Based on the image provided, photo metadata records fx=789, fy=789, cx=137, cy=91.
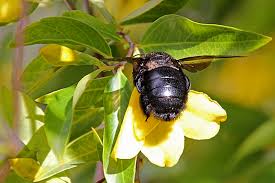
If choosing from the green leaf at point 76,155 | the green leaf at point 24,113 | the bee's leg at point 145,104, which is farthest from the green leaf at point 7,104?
the bee's leg at point 145,104

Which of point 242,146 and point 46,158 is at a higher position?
point 46,158

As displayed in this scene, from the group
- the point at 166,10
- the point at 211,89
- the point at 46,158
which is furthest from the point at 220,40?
the point at 211,89

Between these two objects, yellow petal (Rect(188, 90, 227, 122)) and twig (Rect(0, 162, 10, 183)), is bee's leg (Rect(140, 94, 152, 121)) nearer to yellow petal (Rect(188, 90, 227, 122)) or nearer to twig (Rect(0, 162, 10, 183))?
yellow petal (Rect(188, 90, 227, 122))

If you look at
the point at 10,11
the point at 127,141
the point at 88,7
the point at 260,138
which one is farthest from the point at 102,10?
the point at 260,138

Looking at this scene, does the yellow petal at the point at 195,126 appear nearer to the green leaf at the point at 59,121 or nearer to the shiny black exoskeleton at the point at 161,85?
the shiny black exoskeleton at the point at 161,85

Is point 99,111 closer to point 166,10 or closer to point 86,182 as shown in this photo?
point 166,10

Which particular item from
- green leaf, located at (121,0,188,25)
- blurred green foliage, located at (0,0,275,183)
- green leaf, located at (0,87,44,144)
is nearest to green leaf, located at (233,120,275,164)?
blurred green foliage, located at (0,0,275,183)
